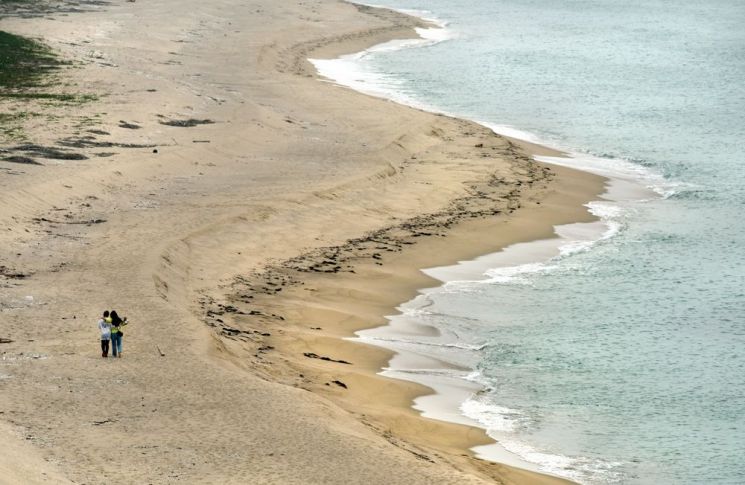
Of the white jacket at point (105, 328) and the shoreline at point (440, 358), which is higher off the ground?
the white jacket at point (105, 328)

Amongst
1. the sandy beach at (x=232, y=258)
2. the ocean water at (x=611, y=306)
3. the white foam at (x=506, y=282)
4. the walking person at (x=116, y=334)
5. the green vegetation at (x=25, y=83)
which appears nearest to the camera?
the sandy beach at (x=232, y=258)

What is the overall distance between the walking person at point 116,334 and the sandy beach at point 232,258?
223mm

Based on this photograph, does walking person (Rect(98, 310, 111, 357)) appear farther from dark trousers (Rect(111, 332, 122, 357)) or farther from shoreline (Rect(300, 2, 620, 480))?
shoreline (Rect(300, 2, 620, 480))

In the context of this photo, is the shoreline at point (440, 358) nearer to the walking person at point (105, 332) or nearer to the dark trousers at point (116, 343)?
the dark trousers at point (116, 343)

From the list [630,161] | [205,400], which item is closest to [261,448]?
[205,400]

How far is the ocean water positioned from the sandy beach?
1.10m

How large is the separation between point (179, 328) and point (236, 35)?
50.2 meters

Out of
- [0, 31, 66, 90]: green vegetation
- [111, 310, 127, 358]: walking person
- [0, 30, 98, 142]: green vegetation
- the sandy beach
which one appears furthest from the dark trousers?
[0, 31, 66, 90]: green vegetation

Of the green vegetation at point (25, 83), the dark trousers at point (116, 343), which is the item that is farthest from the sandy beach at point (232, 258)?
the green vegetation at point (25, 83)

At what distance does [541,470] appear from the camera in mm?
21484

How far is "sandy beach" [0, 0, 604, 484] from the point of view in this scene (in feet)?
64.6

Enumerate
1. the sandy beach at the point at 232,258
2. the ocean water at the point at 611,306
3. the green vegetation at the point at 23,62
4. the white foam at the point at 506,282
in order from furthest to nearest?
the green vegetation at the point at 23,62 → the ocean water at the point at 611,306 → the white foam at the point at 506,282 → the sandy beach at the point at 232,258

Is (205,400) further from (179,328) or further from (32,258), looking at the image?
(32,258)

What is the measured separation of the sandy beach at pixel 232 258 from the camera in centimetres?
1969
